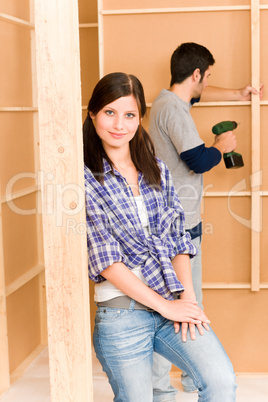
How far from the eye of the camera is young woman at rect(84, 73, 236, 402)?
1.60m

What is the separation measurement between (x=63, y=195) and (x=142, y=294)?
0.43 m

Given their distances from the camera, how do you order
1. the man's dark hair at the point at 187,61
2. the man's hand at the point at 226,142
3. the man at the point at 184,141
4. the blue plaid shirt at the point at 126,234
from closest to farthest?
the blue plaid shirt at the point at 126,234
the man at the point at 184,141
the man's dark hair at the point at 187,61
the man's hand at the point at 226,142

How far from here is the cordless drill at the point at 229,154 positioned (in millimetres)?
2947

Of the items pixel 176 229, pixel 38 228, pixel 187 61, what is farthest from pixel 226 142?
pixel 38 228

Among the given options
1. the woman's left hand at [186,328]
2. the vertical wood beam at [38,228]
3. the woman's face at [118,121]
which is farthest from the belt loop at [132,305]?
the vertical wood beam at [38,228]

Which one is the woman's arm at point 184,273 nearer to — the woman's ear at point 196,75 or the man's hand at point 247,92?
the woman's ear at point 196,75

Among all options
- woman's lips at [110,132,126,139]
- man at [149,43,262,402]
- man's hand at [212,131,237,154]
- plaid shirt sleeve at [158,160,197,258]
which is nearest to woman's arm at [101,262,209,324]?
plaid shirt sleeve at [158,160,197,258]

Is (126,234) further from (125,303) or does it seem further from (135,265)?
(125,303)

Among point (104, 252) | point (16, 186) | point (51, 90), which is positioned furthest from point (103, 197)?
point (16, 186)

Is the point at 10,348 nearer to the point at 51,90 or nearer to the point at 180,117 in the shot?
the point at 180,117

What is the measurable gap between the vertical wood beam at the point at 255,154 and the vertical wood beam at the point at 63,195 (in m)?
1.91

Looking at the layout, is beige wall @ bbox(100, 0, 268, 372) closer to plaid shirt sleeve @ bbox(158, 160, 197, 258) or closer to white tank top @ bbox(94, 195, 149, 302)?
plaid shirt sleeve @ bbox(158, 160, 197, 258)

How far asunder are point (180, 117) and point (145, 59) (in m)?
0.72

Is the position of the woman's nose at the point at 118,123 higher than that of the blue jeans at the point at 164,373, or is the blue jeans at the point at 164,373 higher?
the woman's nose at the point at 118,123
